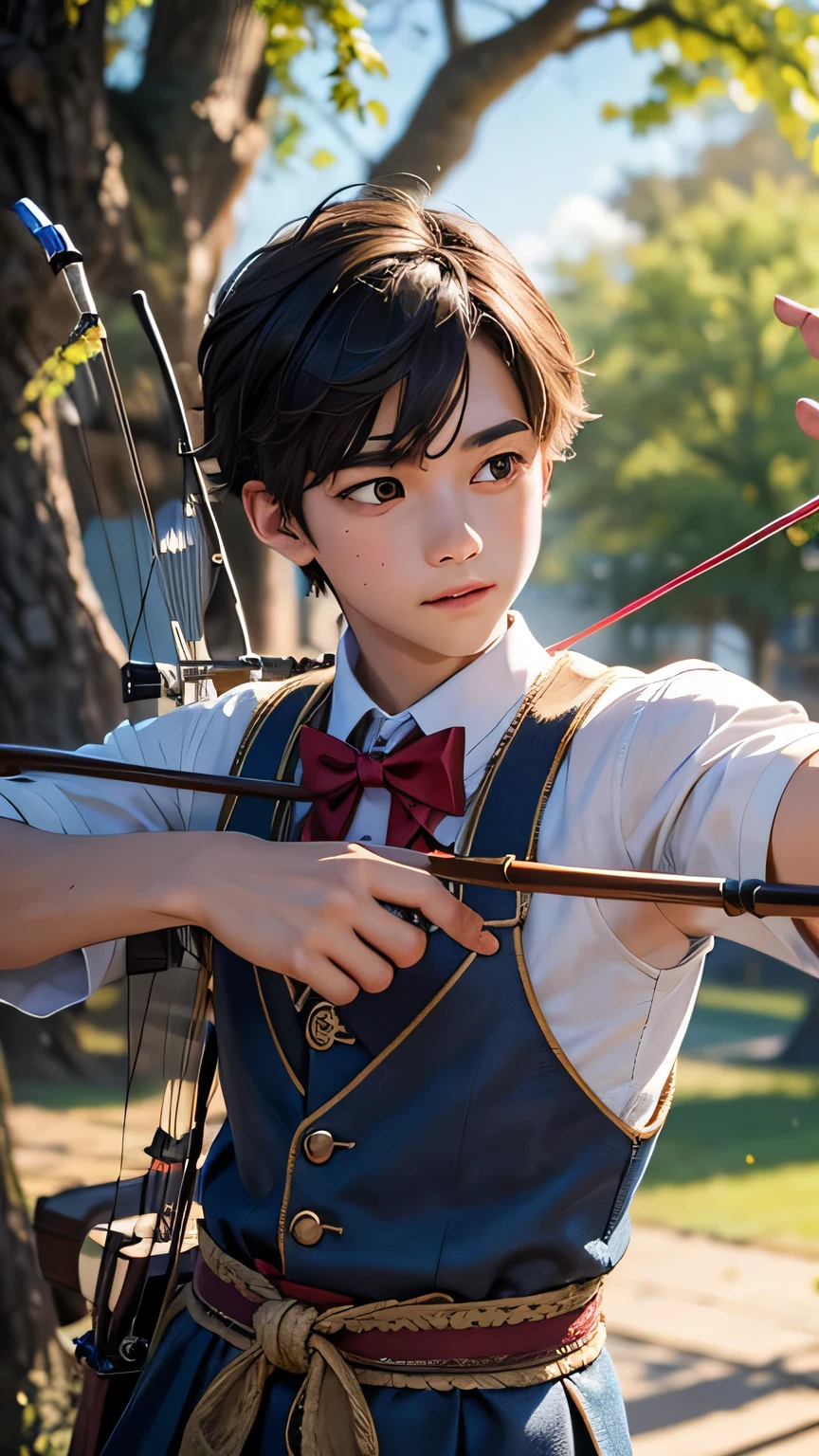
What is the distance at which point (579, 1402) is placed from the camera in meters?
1.04

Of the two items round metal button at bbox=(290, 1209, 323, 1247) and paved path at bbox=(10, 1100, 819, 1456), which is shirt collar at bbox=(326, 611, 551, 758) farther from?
paved path at bbox=(10, 1100, 819, 1456)

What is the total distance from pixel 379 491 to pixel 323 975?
37cm

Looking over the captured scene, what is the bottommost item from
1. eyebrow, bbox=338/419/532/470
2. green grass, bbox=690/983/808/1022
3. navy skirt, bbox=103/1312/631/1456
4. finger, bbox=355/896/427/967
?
green grass, bbox=690/983/808/1022

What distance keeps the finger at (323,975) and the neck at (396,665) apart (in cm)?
28

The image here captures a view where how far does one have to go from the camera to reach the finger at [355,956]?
37.3 inches

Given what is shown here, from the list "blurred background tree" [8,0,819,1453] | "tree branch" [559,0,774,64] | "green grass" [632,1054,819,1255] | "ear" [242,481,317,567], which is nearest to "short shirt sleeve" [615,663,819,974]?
"ear" [242,481,317,567]

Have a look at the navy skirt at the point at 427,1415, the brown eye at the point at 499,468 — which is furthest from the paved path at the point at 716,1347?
the brown eye at the point at 499,468

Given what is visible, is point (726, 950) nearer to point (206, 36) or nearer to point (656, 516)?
point (656, 516)

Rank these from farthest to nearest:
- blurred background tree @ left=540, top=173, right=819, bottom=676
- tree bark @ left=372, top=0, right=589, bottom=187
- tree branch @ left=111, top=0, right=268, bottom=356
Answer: blurred background tree @ left=540, top=173, right=819, bottom=676, tree bark @ left=372, top=0, right=589, bottom=187, tree branch @ left=111, top=0, right=268, bottom=356

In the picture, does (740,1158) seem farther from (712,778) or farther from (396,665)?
(712,778)

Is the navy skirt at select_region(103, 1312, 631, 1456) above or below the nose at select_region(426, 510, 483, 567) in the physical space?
below

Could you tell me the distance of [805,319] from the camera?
3.18 feet

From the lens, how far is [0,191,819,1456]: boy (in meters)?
0.99

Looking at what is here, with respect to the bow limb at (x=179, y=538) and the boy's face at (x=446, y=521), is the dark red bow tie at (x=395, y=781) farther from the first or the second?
the bow limb at (x=179, y=538)
